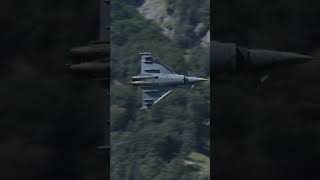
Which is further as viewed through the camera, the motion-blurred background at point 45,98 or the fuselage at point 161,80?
the motion-blurred background at point 45,98

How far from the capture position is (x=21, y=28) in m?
2.14
